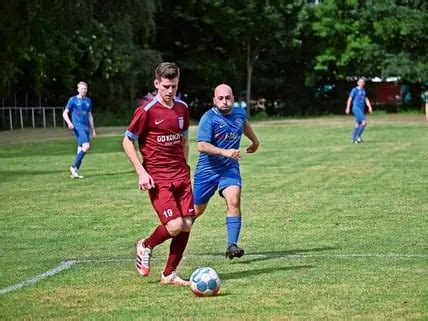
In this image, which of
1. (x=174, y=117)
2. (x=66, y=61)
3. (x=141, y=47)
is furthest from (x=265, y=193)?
(x=141, y=47)

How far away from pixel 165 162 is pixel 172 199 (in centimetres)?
37

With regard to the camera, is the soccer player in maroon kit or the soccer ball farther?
the soccer player in maroon kit

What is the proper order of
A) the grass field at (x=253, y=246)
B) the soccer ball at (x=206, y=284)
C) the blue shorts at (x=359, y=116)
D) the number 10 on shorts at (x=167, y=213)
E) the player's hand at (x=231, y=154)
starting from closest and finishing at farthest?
the grass field at (x=253, y=246)
the soccer ball at (x=206, y=284)
the number 10 on shorts at (x=167, y=213)
the player's hand at (x=231, y=154)
the blue shorts at (x=359, y=116)

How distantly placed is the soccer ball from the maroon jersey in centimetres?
113

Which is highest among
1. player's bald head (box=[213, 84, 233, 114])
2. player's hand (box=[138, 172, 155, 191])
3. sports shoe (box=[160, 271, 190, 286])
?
player's bald head (box=[213, 84, 233, 114])

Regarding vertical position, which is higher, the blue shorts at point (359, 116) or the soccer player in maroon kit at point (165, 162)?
the soccer player in maroon kit at point (165, 162)

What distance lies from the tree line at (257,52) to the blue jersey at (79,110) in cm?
2977

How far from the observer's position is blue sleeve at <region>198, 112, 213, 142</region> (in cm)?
1084

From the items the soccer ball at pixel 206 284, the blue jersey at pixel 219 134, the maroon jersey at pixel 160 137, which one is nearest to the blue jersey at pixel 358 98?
the blue jersey at pixel 219 134

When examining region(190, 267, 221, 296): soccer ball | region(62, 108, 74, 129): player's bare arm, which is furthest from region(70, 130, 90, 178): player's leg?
region(190, 267, 221, 296): soccer ball

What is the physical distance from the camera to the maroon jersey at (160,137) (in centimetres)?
953

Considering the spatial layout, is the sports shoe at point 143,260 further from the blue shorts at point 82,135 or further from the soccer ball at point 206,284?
the blue shorts at point 82,135

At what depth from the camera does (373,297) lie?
8.55 m

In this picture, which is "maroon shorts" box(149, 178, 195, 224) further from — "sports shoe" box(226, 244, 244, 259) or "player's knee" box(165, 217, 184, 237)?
"sports shoe" box(226, 244, 244, 259)
